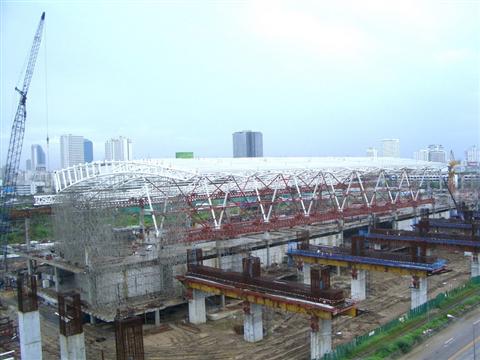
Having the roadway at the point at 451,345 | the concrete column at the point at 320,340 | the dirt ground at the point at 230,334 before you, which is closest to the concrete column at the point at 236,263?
the dirt ground at the point at 230,334

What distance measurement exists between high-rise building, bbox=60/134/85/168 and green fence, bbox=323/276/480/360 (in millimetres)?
137642

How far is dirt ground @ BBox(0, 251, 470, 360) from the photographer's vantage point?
20.1 meters

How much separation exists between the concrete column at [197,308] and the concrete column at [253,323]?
3777 millimetres

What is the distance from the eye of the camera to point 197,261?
25453mm

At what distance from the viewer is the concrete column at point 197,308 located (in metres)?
24.1

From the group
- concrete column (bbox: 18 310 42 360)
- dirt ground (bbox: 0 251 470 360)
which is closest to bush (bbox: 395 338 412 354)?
dirt ground (bbox: 0 251 470 360)

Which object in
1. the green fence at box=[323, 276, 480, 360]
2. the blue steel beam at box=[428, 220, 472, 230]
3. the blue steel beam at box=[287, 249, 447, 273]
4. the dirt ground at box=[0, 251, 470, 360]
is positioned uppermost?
the blue steel beam at box=[287, 249, 447, 273]

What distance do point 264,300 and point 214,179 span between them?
14993 mm

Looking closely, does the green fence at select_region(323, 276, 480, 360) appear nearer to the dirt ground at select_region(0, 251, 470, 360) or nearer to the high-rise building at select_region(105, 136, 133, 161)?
the dirt ground at select_region(0, 251, 470, 360)

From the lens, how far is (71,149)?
153m

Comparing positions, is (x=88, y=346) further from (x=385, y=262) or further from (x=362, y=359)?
(x=385, y=262)

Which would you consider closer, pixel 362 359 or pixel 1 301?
pixel 362 359

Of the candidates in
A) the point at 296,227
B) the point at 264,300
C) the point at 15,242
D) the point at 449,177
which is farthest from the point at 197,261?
the point at 449,177

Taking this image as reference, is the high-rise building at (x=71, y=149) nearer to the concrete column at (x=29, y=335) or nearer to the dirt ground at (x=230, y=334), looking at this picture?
the dirt ground at (x=230, y=334)
